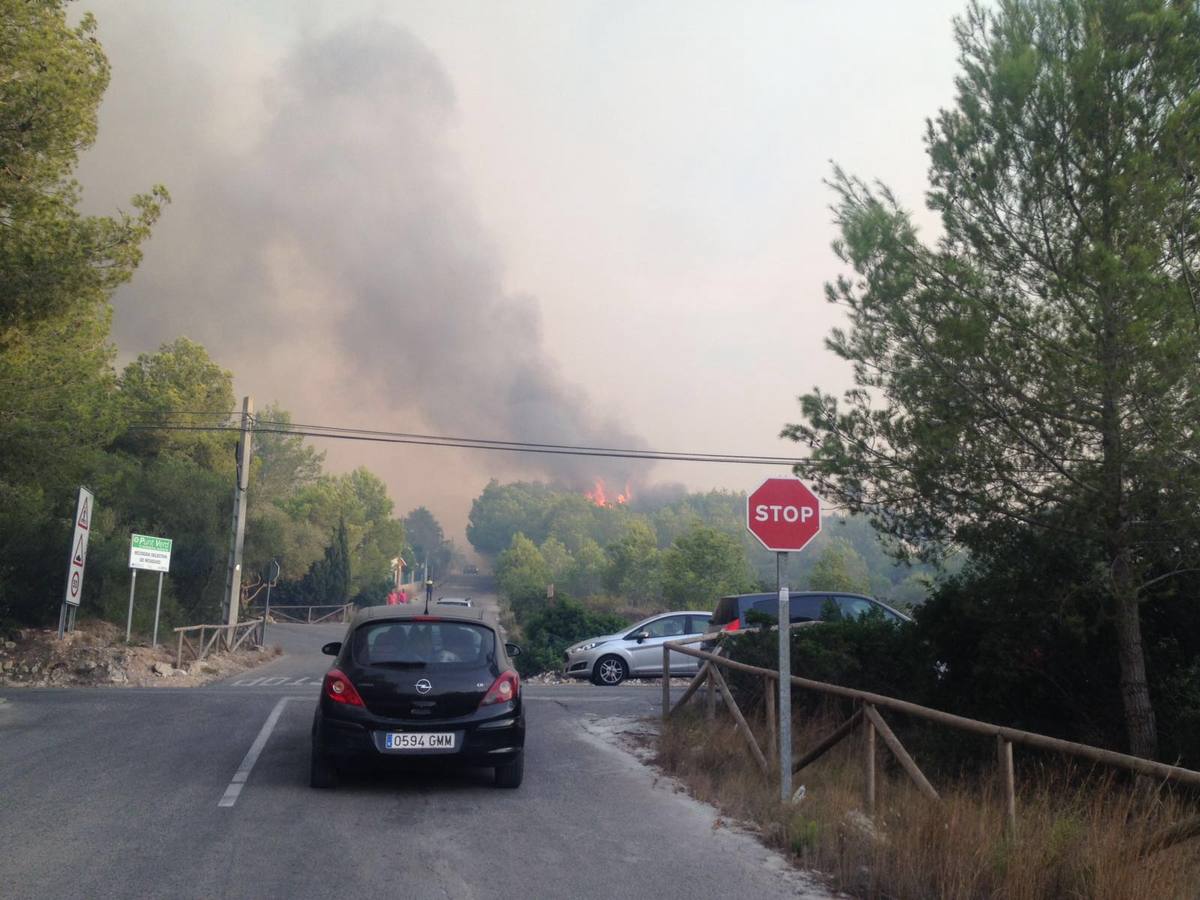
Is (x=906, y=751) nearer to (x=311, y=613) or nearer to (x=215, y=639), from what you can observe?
(x=215, y=639)

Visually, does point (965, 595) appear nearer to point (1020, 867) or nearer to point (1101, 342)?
point (1101, 342)

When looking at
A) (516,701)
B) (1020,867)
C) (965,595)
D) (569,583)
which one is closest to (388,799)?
(516,701)

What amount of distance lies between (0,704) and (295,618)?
66498 millimetres

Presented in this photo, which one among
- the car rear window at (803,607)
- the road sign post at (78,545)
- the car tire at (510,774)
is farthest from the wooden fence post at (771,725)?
the road sign post at (78,545)

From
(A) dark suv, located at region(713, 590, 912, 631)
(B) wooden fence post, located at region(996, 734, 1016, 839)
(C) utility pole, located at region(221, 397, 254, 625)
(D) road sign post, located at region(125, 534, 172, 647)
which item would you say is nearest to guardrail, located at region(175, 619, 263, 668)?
(C) utility pole, located at region(221, 397, 254, 625)

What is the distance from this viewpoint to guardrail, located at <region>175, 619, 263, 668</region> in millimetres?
28809

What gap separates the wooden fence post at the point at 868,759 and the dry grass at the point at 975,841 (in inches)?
3.9

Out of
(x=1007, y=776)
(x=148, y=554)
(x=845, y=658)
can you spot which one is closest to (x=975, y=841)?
(x=1007, y=776)

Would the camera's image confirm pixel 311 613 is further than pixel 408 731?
Yes

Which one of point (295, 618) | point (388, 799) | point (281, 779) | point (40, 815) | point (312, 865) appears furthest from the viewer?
point (295, 618)

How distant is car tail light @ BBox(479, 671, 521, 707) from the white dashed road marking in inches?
82.7

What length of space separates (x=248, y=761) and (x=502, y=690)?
2995mm

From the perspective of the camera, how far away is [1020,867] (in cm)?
560

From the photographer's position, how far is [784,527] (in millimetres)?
8148
